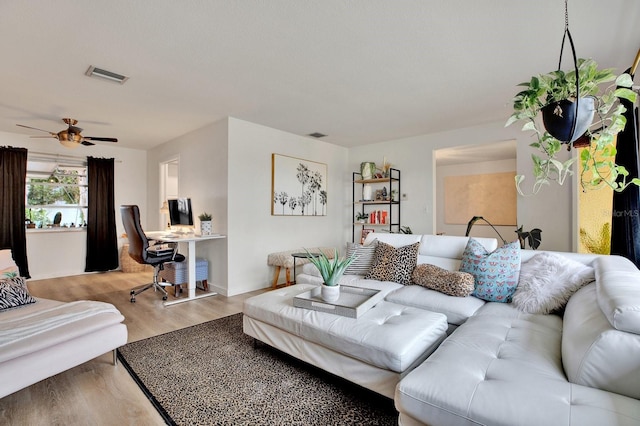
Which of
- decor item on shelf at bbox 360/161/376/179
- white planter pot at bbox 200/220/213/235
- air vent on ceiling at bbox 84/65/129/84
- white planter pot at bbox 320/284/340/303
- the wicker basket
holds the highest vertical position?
air vent on ceiling at bbox 84/65/129/84

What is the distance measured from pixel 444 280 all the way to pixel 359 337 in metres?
1.08

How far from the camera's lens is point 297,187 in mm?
4910

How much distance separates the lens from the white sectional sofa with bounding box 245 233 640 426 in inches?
40.9

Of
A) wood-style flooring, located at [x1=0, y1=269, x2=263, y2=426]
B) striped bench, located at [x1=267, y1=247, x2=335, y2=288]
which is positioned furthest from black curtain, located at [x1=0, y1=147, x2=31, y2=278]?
striped bench, located at [x1=267, y1=247, x2=335, y2=288]

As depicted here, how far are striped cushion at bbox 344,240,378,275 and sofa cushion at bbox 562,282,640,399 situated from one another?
193cm

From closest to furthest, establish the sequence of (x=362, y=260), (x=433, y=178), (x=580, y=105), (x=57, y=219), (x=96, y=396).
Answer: (x=580, y=105), (x=96, y=396), (x=362, y=260), (x=433, y=178), (x=57, y=219)

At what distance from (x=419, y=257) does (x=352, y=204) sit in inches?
107

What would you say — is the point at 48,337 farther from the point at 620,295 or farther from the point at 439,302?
the point at 620,295

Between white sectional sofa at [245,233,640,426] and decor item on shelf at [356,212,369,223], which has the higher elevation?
decor item on shelf at [356,212,369,223]

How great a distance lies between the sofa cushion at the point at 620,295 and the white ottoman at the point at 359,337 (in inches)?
32.6

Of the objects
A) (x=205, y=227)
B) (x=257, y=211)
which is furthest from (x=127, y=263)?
(x=257, y=211)

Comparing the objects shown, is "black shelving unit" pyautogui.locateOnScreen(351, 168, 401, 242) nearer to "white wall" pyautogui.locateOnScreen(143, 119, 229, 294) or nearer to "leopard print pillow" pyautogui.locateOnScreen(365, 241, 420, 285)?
"leopard print pillow" pyautogui.locateOnScreen(365, 241, 420, 285)

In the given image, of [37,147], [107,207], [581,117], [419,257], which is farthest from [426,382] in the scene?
[37,147]

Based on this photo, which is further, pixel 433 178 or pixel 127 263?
pixel 127 263
